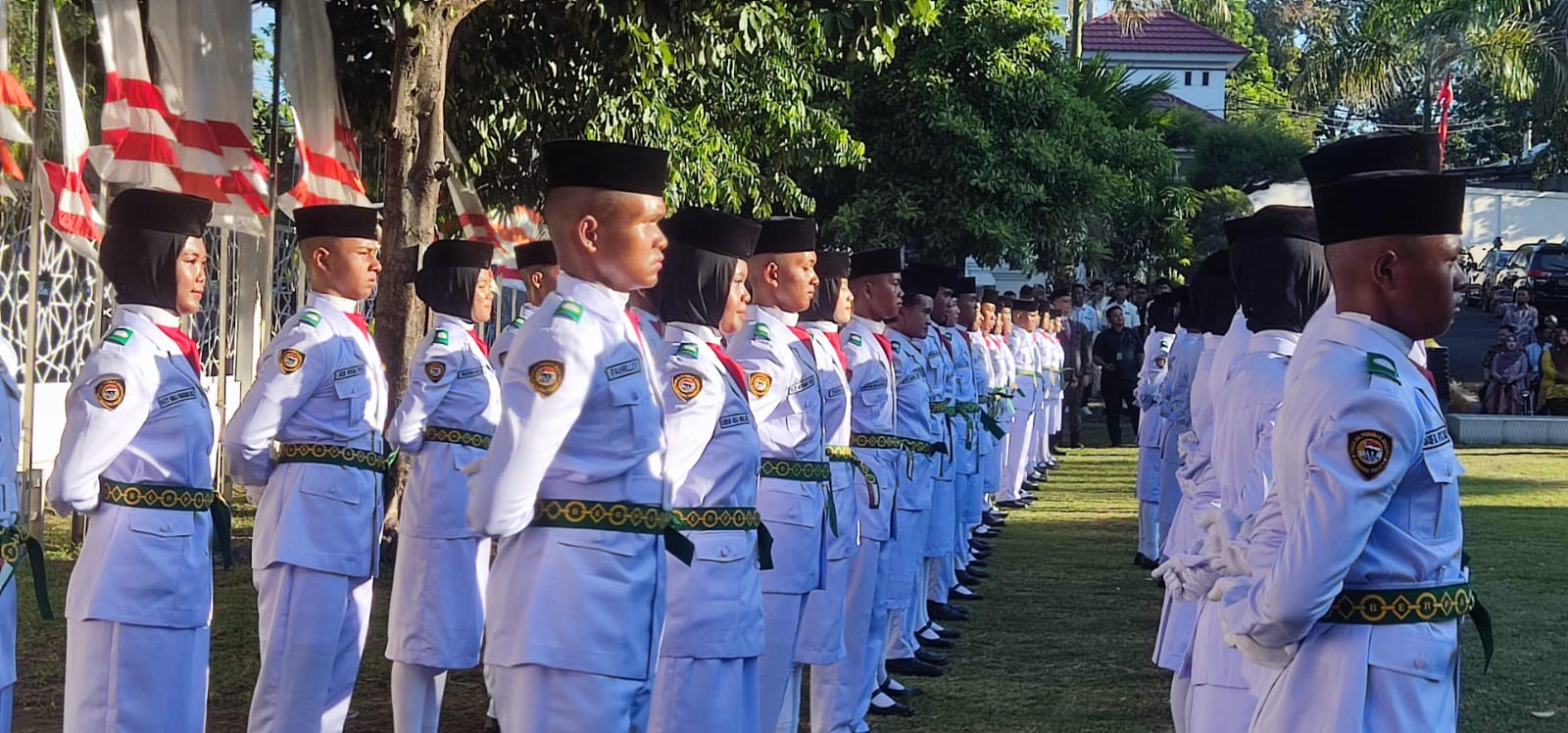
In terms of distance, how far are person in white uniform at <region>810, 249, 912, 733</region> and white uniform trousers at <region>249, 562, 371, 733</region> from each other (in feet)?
Result: 6.20

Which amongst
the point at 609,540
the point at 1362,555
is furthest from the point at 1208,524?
the point at 609,540

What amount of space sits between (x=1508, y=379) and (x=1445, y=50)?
257 inches

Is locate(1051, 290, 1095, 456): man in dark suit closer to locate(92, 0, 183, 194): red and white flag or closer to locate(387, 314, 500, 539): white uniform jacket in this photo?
locate(92, 0, 183, 194): red and white flag

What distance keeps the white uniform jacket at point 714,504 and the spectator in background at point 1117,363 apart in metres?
18.0

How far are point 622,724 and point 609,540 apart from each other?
435mm

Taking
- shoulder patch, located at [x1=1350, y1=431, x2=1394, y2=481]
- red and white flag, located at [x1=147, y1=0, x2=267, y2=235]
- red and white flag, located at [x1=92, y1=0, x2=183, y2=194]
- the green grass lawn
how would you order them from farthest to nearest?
red and white flag, located at [x1=147, y1=0, x2=267, y2=235]
red and white flag, located at [x1=92, y1=0, x2=183, y2=194]
the green grass lawn
shoulder patch, located at [x1=1350, y1=431, x2=1394, y2=481]

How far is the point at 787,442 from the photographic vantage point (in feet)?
20.3

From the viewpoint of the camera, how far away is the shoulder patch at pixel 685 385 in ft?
16.2

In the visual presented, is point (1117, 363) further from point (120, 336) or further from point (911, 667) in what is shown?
point (120, 336)

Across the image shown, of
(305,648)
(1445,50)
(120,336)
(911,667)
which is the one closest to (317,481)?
(305,648)

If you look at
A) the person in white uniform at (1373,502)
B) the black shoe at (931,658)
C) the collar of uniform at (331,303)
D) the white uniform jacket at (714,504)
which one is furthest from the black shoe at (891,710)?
the person in white uniform at (1373,502)

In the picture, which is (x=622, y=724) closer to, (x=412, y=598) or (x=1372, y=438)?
(x=1372, y=438)

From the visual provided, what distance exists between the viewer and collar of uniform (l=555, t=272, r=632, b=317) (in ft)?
14.1

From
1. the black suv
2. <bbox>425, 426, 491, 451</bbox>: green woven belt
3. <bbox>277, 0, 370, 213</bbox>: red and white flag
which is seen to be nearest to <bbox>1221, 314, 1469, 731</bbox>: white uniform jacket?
<bbox>425, 426, 491, 451</bbox>: green woven belt
